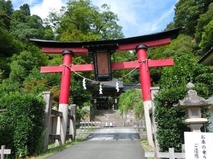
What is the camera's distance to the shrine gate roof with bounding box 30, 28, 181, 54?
12435 millimetres

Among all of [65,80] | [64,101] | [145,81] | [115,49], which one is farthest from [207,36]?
[64,101]

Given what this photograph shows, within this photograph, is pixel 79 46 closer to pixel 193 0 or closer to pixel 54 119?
pixel 54 119

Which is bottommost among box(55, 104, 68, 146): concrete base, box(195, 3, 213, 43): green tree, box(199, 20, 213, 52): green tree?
box(55, 104, 68, 146): concrete base

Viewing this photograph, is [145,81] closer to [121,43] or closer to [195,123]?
[121,43]

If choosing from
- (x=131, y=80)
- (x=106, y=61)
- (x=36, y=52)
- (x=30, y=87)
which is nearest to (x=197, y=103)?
(x=106, y=61)

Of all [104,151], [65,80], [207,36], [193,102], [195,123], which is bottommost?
[104,151]

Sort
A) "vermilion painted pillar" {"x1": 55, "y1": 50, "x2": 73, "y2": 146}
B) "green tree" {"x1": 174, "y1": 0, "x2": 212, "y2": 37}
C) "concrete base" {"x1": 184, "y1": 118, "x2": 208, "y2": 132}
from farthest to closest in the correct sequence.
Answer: "green tree" {"x1": 174, "y1": 0, "x2": 212, "y2": 37} < "vermilion painted pillar" {"x1": 55, "y1": 50, "x2": 73, "y2": 146} < "concrete base" {"x1": 184, "y1": 118, "x2": 208, "y2": 132}

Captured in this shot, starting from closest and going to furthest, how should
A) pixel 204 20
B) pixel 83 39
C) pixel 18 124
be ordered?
pixel 18 124 → pixel 204 20 → pixel 83 39

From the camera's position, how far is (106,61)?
41.6 feet

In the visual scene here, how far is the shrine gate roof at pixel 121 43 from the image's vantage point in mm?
12435

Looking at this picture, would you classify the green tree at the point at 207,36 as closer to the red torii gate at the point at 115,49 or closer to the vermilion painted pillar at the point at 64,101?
the red torii gate at the point at 115,49

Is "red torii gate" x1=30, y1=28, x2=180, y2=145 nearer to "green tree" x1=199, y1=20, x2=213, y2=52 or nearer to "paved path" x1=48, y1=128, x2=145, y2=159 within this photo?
"paved path" x1=48, y1=128, x2=145, y2=159

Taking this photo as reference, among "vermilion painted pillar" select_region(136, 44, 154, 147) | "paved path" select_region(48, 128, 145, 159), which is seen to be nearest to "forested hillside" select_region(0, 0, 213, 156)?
"vermilion painted pillar" select_region(136, 44, 154, 147)

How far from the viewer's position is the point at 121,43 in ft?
42.4
